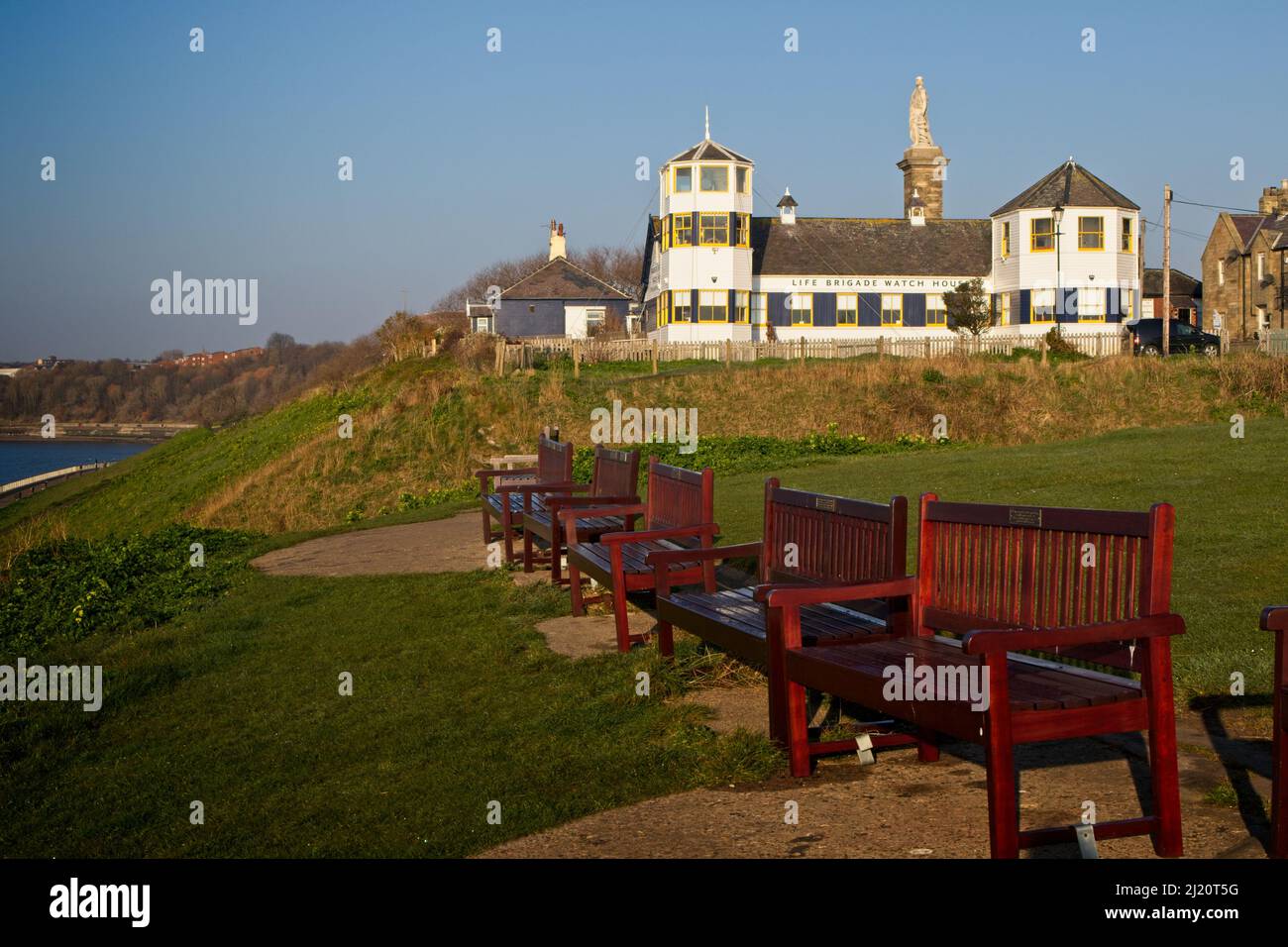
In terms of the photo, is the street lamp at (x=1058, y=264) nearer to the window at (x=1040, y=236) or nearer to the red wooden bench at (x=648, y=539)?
the window at (x=1040, y=236)

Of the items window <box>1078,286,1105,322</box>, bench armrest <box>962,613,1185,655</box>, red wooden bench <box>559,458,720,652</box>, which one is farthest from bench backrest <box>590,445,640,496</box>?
window <box>1078,286,1105,322</box>

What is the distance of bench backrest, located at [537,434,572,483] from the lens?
13094mm

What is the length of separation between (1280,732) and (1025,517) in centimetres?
143

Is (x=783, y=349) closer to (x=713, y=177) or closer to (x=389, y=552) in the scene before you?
(x=713, y=177)

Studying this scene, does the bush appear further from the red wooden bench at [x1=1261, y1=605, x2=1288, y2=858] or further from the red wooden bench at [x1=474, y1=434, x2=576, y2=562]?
the red wooden bench at [x1=1261, y1=605, x2=1288, y2=858]

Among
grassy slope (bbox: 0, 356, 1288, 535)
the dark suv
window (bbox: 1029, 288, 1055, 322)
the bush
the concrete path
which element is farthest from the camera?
window (bbox: 1029, 288, 1055, 322)

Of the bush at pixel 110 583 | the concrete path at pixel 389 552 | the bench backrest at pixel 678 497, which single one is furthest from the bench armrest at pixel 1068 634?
the bush at pixel 110 583

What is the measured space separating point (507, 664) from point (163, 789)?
2.50 m

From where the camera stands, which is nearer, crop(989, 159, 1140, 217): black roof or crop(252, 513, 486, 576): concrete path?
crop(252, 513, 486, 576): concrete path

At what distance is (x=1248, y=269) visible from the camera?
6469cm

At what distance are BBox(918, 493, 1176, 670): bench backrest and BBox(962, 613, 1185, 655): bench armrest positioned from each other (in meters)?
0.11

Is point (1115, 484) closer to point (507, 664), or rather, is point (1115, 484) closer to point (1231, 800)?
point (507, 664)

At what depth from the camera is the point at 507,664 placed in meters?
8.27
